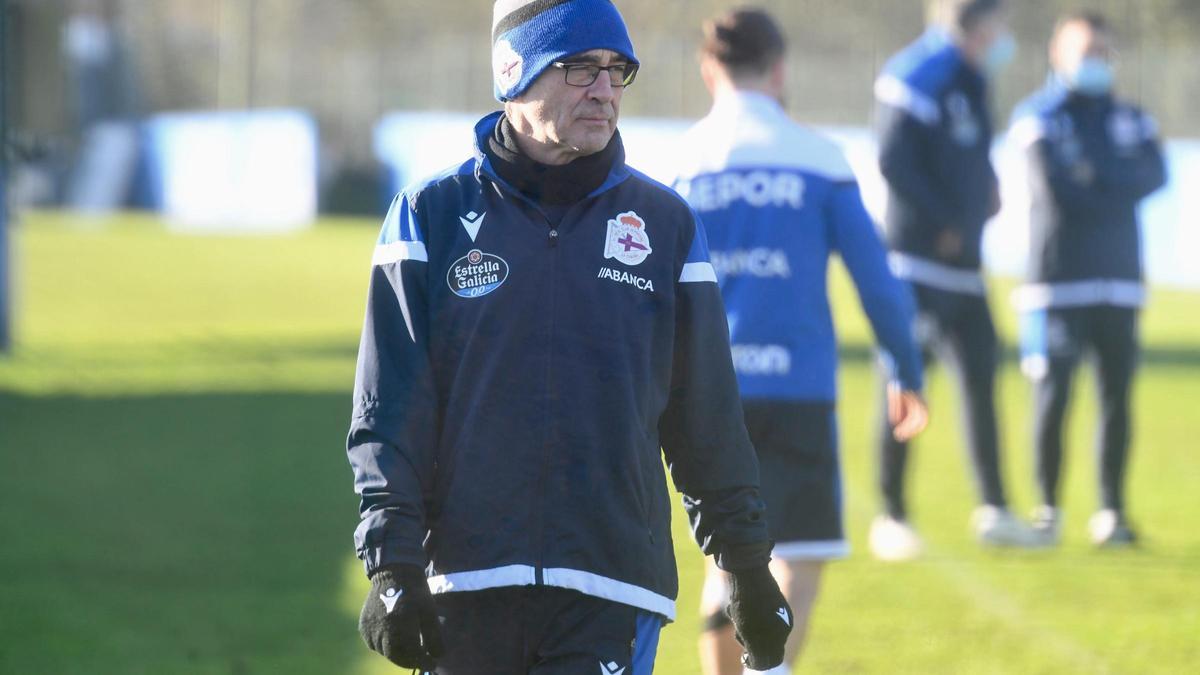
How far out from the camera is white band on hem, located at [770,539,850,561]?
530 centimetres

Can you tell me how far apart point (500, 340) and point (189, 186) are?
1507 inches

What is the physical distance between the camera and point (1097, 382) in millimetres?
8883

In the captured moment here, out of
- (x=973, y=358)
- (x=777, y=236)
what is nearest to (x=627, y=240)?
(x=777, y=236)

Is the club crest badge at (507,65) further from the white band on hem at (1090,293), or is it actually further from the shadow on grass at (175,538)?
the white band on hem at (1090,293)

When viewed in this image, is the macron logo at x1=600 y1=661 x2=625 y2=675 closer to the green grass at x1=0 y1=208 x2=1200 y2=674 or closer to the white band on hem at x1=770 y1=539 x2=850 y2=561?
the white band on hem at x1=770 y1=539 x2=850 y2=561

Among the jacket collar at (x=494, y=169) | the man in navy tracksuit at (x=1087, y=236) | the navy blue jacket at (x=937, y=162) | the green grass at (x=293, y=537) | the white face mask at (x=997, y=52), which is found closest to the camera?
the jacket collar at (x=494, y=169)

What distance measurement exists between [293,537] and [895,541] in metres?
2.62

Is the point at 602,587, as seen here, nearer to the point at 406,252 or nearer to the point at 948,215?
the point at 406,252

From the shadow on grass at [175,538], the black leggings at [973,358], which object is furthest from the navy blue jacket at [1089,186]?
the shadow on grass at [175,538]

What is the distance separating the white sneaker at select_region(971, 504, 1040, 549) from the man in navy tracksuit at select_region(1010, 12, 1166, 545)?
0.08 m

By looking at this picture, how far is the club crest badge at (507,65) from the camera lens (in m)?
3.54

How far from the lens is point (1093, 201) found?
8703mm

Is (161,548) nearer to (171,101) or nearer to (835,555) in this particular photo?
(835,555)

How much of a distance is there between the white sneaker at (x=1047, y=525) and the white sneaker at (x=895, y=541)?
527 millimetres
